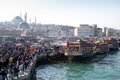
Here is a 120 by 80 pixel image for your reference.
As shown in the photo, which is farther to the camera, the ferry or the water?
the ferry

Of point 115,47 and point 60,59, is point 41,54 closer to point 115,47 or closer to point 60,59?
point 60,59

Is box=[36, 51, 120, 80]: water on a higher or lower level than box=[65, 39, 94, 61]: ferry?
lower

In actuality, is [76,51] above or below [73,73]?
above

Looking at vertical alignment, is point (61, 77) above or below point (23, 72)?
below

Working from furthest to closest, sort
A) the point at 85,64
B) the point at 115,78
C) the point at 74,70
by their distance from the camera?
the point at 85,64, the point at 74,70, the point at 115,78

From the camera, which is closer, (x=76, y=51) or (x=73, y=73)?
(x=73, y=73)

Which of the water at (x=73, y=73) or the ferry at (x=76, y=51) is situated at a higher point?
the ferry at (x=76, y=51)

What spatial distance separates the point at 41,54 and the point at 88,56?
834cm

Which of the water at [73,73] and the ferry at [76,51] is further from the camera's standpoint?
the ferry at [76,51]

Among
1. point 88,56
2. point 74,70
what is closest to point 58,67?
point 74,70

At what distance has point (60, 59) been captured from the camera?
45.0m

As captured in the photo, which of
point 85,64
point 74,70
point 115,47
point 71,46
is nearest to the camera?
point 74,70

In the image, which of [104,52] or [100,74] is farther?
[104,52]

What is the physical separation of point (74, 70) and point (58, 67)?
316 cm
